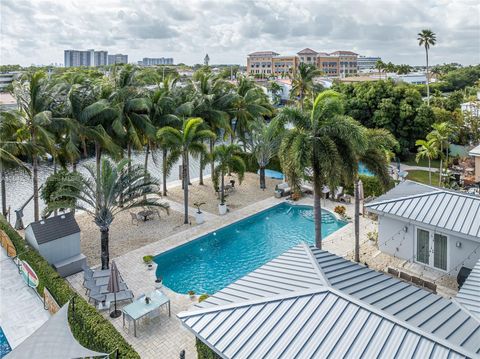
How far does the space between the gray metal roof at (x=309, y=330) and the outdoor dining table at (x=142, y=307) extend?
145 inches

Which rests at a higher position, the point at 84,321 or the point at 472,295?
the point at 472,295

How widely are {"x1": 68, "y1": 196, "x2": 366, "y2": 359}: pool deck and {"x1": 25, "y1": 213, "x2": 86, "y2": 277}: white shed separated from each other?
575mm

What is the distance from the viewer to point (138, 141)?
2170cm

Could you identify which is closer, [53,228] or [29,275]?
[29,275]

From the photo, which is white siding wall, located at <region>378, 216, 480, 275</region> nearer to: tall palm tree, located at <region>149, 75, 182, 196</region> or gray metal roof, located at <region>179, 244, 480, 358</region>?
gray metal roof, located at <region>179, 244, 480, 358</region>

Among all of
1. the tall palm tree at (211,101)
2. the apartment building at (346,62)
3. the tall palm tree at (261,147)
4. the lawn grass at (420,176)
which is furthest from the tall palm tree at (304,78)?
the apartment building at (346,62)

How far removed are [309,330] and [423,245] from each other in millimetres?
9492

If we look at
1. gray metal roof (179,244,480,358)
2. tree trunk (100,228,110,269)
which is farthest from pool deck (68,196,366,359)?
gray metal roof (179,244,480,358)

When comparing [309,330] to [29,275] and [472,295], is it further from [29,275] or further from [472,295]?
[29,275]

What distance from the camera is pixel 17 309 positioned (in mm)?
13336

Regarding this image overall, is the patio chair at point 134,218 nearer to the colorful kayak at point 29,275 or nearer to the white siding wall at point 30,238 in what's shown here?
the white siding wall at point 30,238

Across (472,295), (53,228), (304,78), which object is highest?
(304,78)

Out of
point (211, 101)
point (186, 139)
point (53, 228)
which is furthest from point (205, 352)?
point (211, 101)

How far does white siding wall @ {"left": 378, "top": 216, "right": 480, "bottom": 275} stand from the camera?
13.9 m
